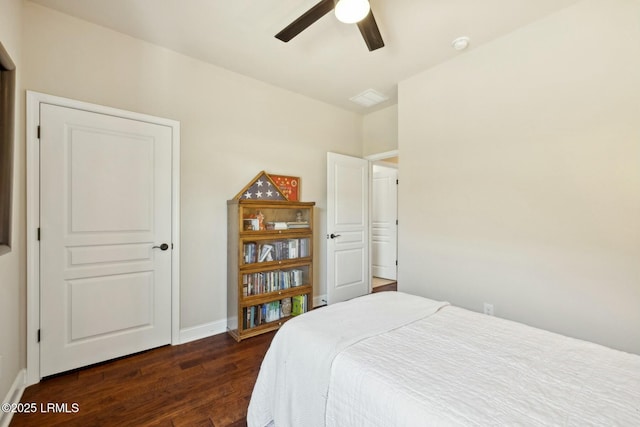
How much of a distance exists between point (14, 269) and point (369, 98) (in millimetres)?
3568

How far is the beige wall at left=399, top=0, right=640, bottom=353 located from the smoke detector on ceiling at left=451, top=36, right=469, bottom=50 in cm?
15

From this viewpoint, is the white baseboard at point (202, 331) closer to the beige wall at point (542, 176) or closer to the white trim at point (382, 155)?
the beige wall at point (542, 176)

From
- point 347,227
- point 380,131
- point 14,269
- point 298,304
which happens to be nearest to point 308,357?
point 298,304

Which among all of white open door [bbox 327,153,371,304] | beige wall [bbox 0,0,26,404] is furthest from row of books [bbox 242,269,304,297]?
beige wall [bbox 0,0,26,404]

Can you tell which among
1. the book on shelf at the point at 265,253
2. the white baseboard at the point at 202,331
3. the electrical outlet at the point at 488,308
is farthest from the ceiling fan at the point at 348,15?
the white baseboard at the point at 202,331

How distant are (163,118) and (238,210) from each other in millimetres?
1039

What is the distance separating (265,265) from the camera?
2754 millimetres

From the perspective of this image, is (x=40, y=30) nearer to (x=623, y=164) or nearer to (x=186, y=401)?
(x=186, y=401)

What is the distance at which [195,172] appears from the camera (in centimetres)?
262

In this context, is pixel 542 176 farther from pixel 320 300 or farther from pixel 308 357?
pixel 320 300

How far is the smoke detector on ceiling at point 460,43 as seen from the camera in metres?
2.30

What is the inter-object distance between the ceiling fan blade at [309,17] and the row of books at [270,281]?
2040 mm

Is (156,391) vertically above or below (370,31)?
below

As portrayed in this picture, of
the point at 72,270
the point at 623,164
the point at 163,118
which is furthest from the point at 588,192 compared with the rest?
the point at 72,270
